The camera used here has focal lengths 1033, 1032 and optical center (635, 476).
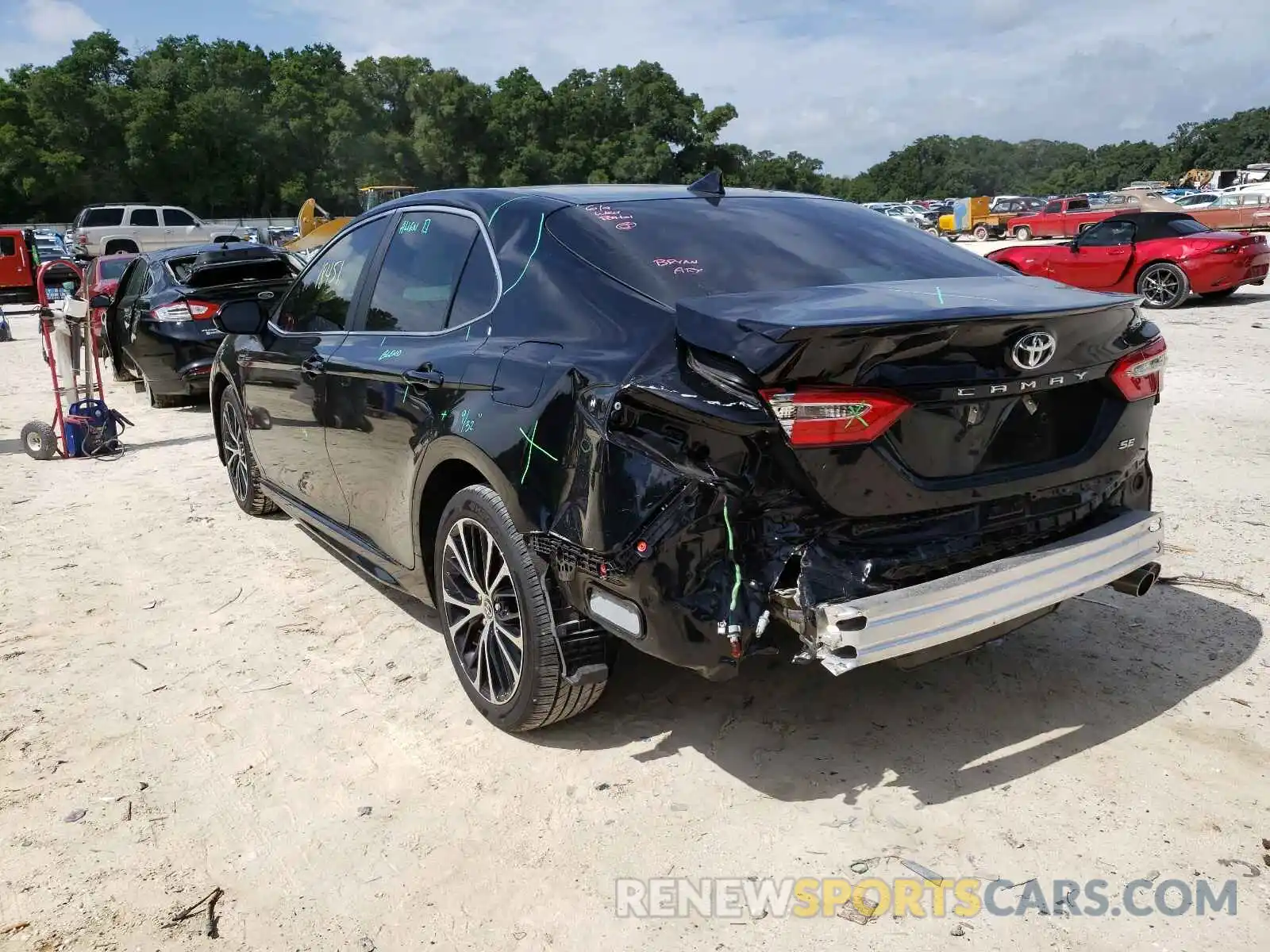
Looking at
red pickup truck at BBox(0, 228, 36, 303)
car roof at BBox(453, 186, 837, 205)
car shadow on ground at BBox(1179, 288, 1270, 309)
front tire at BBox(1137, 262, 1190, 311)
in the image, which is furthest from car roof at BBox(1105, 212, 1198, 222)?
red pickup truck at BBox(0, 228, 36, 303)

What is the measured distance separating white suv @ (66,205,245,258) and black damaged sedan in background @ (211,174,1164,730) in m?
30.4

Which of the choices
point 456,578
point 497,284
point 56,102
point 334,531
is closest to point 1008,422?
point 497,284

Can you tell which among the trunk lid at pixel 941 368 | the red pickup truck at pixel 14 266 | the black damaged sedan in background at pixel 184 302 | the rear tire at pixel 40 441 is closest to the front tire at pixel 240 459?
the rear tire at pixel 40 441

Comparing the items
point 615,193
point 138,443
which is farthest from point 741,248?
point 138,443

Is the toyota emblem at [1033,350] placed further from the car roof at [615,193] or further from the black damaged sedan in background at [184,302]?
the black damaged sedan in background at [184,302]

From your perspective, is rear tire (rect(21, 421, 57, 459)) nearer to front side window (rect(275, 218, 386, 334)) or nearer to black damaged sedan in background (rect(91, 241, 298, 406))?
black damaged sedan in background (rect(91, 241, 298, 406))

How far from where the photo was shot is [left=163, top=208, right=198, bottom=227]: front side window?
33197mm

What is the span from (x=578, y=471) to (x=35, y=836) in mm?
1949

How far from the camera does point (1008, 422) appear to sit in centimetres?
284

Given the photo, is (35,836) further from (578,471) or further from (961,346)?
(961,346)

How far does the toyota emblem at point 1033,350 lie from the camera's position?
275 centimetres

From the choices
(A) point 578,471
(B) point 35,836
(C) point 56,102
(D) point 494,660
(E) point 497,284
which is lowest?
(B) point 35,836

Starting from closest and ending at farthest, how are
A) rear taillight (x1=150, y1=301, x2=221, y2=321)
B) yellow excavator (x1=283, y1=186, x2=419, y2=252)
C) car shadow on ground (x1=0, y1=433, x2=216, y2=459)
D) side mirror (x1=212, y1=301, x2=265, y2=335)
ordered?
side mirror (x1=212, y1=301, x2=265, y2=335) → car shadow on ground (x1=0, y1=433, x2=216, y2=459) → rear taillight (x1=150, y1=301, x2=221, y2=321) → yellow excavator (x1=283, y1=186, x2=419, y2=252)

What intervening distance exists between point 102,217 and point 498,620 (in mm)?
34177
